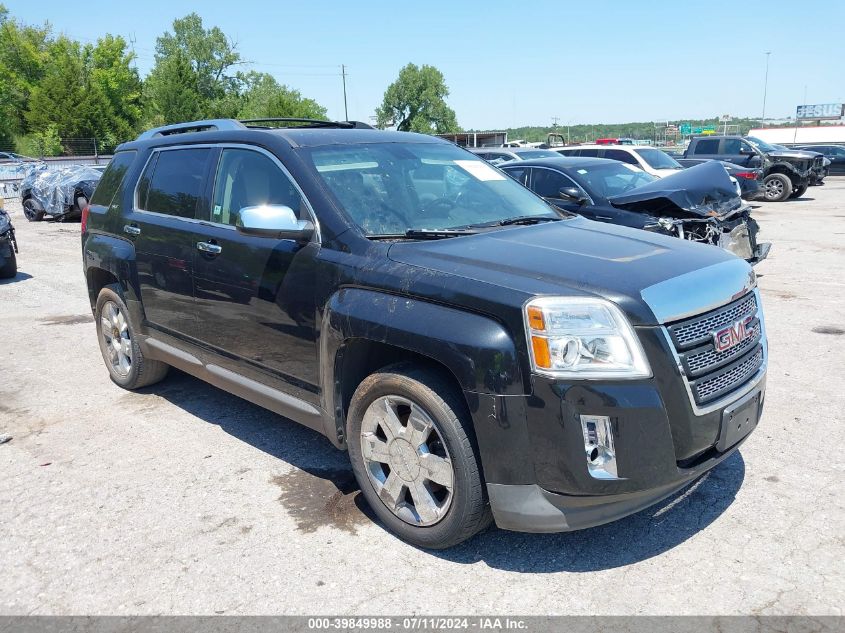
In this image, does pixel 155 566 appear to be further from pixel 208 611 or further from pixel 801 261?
pixel 801 261

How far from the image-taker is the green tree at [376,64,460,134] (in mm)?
125375

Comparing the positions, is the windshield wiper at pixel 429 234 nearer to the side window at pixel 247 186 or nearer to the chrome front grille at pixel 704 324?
the side window at pixel 247 186

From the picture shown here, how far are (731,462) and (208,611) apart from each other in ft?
9.55

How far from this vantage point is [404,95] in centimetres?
12681

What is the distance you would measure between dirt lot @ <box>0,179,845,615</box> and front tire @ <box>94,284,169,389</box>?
7.1 inches

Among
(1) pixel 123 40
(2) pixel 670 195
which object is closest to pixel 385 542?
(2) pixel 670 195

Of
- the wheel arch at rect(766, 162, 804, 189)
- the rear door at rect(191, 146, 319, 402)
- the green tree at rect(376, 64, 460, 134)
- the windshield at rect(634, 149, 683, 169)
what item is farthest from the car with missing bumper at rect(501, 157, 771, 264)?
the green tree at rect(376, 64, 460, 134)

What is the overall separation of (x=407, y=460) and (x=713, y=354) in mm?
1409

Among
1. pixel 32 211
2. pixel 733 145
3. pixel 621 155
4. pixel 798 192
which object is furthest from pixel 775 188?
pixel 32 211

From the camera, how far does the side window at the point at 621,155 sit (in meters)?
15.0

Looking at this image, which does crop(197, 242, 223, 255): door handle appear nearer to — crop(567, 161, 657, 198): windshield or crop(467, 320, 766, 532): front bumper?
crop(467, 320, 766, 532): front bumper

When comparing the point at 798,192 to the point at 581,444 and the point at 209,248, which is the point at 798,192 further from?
the point at 581,444

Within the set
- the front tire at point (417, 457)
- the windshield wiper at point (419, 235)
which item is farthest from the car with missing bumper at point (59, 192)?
the front tire at point (417, 457)

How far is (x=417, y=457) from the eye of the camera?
320 cm
